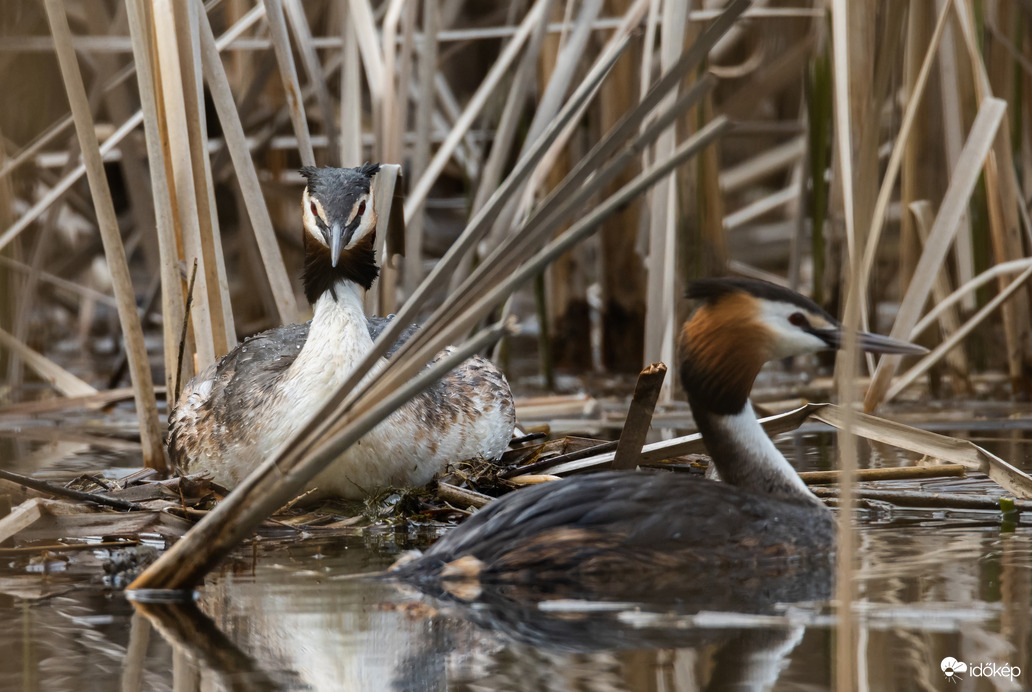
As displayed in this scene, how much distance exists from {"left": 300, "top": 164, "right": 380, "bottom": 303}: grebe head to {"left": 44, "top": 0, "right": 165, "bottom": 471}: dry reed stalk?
2.36ft

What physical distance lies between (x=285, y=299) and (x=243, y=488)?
2.57 m

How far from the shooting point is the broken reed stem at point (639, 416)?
4.29 meters

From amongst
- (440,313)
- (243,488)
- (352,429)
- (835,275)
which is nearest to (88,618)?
(243,488)

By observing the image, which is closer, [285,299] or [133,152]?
[285,299]

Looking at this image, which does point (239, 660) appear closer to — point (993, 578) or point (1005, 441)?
point (993, 578)

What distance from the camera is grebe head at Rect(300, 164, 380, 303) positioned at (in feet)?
16.1

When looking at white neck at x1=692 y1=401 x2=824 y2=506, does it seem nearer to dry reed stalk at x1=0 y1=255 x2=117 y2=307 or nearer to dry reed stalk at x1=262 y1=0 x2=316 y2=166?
dry reed stalk at x1=262 y1=0 x2=316 y2=166

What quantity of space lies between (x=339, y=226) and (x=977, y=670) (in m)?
2.93

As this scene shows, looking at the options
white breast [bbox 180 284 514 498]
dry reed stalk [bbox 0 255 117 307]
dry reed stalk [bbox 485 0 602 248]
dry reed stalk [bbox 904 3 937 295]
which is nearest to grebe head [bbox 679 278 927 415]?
A: white breast [bbox 180 284 514 498]

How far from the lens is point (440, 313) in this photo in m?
3.24

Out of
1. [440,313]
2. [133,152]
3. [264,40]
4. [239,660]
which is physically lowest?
[239,660]

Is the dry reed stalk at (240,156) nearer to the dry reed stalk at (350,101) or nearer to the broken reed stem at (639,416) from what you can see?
the dry reed stalk at (350,101)

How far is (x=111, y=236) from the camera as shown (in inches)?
200

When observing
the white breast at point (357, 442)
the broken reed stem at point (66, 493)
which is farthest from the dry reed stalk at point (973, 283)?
the broken reed stem at point (66, 493)
